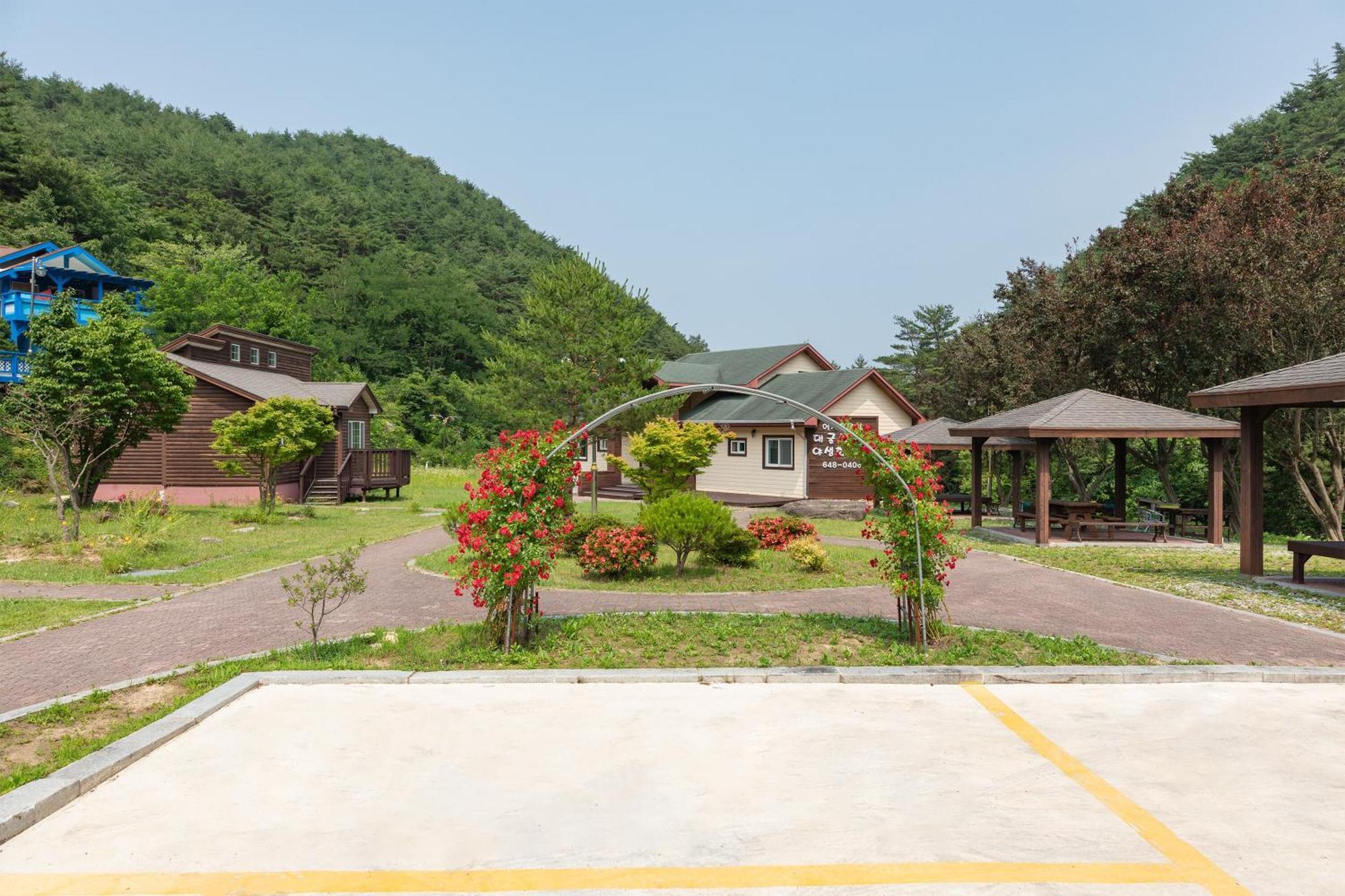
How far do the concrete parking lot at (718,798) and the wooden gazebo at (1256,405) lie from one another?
7471 millimetres

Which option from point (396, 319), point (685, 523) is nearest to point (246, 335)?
point (685, 523)

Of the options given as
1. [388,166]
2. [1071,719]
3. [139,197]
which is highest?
[388,166]

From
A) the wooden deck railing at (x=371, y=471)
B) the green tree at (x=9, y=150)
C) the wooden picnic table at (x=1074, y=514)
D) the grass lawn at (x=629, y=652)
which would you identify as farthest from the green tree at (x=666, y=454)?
the green tree at (x=9, y=150)

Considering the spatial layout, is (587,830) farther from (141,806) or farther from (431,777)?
(141,806)

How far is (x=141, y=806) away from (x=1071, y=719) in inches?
237

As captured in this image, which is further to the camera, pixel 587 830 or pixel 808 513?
pixel 808 513

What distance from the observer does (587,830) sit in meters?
4.16

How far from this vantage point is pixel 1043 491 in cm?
1859

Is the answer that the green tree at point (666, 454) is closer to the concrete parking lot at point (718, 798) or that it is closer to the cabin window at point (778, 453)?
the cabin window at point (778, 453)

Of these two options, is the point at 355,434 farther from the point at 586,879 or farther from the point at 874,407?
the point at 586,879

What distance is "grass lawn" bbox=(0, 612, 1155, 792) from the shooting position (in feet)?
20.7

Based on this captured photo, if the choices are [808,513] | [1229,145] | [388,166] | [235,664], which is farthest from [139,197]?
[1229,145]

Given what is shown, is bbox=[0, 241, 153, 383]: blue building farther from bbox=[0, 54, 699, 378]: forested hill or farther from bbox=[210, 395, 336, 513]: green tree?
bbox=[210, 395, 336, 513]: green tree

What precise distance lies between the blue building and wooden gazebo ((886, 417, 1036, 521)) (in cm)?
2815
